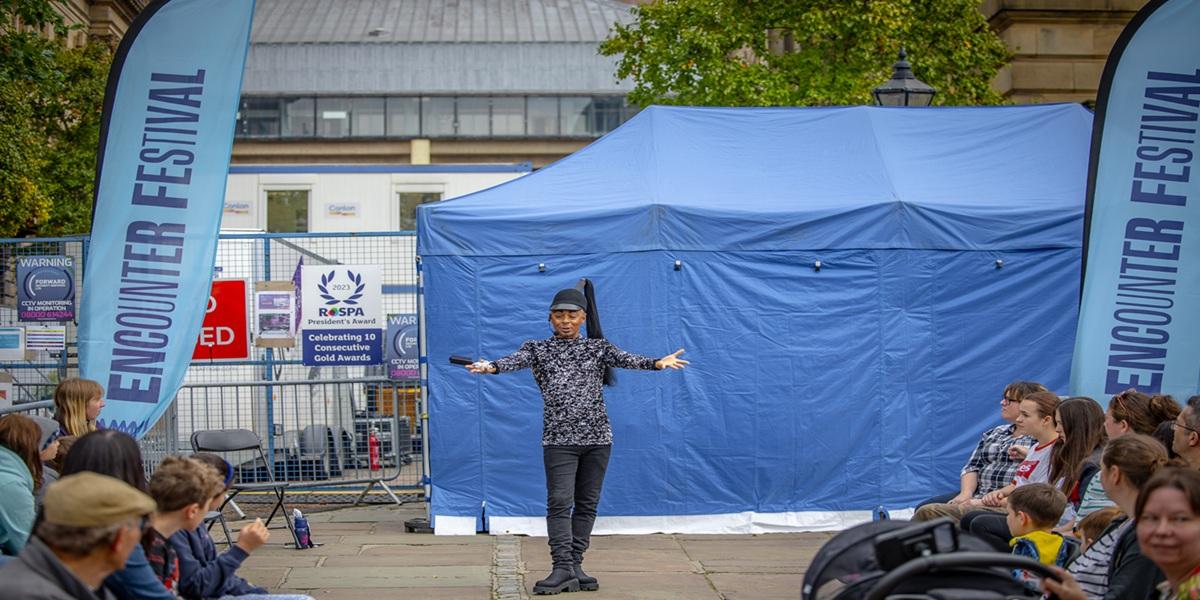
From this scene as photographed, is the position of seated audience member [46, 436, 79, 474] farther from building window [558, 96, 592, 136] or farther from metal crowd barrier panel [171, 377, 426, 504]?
building window [558, 96, 592, 136]

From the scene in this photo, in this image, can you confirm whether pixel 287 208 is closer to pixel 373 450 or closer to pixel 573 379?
pixel 373 450

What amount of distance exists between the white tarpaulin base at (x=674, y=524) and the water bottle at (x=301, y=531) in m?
1.09

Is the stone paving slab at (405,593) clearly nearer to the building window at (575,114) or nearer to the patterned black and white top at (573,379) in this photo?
the patterned black and white top at (573,379)

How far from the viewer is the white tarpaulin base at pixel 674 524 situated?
1123 cm

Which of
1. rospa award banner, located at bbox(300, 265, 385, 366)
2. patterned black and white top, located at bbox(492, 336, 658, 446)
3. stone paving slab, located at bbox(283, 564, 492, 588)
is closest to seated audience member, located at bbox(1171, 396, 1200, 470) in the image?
patterned black and white top, located at bbox(492, 336, 658, 446)

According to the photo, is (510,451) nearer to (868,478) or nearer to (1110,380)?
(868,478)

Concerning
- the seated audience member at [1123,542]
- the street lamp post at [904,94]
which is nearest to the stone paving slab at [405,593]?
the seated audience member at [1123,542]

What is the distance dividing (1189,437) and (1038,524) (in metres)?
0.81

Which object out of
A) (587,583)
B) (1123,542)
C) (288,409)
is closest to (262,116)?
(288,409)

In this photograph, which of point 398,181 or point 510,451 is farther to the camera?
point 398,181

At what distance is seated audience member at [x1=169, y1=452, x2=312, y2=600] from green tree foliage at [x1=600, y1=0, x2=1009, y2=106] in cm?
1695

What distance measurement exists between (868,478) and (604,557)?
7.90ft

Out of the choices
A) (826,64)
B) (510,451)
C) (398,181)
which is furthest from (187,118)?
(826,64)

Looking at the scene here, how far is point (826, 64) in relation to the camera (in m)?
23.3
